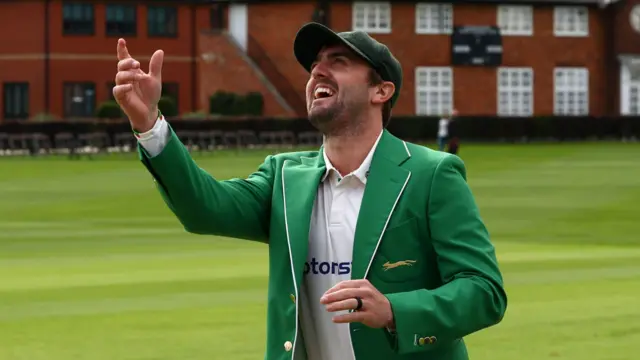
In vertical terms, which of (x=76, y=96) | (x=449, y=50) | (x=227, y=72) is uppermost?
(x=449, y=50)

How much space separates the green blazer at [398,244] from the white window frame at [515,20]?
6165 cm

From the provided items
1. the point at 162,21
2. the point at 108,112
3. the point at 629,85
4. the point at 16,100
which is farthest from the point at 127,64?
the point at 629,85

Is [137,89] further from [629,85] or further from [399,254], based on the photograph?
[629,85]

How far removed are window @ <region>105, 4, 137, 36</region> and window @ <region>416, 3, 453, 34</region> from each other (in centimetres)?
1302

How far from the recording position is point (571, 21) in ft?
219

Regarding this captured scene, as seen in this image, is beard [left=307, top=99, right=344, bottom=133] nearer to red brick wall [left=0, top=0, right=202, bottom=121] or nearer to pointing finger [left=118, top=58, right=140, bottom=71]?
pointing finger [left=118, top=58, right=140, bottom=71]

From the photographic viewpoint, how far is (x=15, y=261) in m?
16.2

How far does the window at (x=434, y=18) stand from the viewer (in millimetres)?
64375

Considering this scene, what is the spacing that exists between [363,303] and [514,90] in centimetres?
6272

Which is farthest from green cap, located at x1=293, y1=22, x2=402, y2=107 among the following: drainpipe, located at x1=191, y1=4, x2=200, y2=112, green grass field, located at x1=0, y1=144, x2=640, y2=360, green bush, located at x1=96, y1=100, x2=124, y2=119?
drainpipe, located at x1=191, y1=4, x2=200, y2=112

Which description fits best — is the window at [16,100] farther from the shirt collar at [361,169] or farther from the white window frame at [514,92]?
the shirt collar at [361,169]

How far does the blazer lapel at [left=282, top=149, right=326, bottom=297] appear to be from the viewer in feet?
13.9

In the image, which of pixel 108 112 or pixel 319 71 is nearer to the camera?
pixel 319 71

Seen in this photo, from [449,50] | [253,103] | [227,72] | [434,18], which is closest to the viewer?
[253,103]
